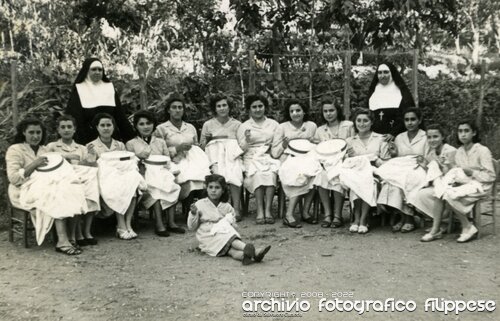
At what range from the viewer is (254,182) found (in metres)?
6.86

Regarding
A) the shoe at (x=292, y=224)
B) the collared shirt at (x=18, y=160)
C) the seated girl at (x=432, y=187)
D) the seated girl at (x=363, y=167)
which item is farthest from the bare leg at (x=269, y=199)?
the collared shirt at (x=18, y=160)

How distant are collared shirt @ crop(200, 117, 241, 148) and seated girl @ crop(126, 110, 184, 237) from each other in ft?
2.17

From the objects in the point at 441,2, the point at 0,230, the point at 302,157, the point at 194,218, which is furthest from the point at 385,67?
the point at 0,230

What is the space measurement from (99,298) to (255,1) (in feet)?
19.8

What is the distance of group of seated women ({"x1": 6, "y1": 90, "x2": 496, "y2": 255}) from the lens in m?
5.79

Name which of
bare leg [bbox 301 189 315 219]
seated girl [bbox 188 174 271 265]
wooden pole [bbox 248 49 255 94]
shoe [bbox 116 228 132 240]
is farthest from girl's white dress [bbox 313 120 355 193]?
shoe [bbox 116 228 132 240]

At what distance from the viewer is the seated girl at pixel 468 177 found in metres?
5.75

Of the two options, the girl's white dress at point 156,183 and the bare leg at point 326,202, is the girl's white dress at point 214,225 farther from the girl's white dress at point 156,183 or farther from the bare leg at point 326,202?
the bare leg at point 326,202

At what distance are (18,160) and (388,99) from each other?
4.08 metres

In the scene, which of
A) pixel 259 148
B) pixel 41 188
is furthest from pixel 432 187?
pixel 41 188

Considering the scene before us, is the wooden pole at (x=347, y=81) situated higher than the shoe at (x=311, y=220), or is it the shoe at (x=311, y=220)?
the wooden pole at (x=347, y=81)

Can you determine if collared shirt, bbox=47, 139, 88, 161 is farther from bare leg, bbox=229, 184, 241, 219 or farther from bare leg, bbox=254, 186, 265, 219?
bare leg, bbox=254, 186, 265, 219

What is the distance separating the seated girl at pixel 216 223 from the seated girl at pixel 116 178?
3.14 ft

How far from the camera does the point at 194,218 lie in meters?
5.42
